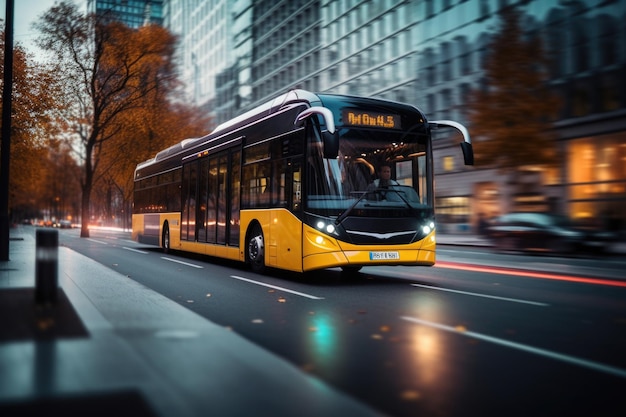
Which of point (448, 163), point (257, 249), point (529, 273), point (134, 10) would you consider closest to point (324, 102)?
point (257, 249)

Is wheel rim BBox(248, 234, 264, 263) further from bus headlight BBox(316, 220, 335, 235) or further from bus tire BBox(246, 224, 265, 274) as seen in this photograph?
bus headlight BBox(316, 220, 335, 235)

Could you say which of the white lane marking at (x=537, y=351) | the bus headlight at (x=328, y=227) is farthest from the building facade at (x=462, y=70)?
the white lane marking at (x=537, y=351)

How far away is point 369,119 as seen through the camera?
37.2 ft

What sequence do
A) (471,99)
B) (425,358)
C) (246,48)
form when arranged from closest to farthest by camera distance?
(425,358) < (471,99) < (246,48)

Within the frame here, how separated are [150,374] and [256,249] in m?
8.60

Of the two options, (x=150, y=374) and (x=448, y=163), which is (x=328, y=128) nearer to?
(x=150, y=374)

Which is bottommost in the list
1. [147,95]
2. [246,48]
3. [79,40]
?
[147,95]

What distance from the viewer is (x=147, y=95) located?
42.3m

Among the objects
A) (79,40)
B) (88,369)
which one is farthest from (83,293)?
(79,40)

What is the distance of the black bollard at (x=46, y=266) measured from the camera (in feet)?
24.6

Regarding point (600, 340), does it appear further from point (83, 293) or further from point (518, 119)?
point (518, 119)

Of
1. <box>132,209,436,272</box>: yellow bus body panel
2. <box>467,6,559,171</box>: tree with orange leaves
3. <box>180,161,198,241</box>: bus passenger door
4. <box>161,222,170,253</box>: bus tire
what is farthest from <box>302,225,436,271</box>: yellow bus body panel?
<box>467,6,559,171</box>: tree with orange leaves

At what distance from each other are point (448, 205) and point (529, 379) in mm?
41447

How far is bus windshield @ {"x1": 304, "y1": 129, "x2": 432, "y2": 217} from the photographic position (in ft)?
35.4
